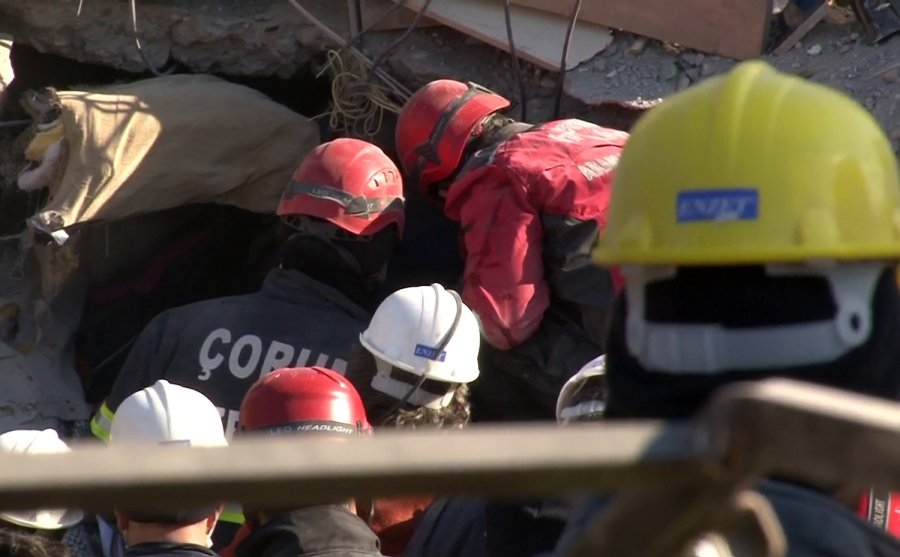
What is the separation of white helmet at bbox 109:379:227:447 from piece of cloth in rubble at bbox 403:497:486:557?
565mm

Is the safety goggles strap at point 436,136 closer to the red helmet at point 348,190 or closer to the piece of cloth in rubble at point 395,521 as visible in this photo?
the red helmet at point 348,190

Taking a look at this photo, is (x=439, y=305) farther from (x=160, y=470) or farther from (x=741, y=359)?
(x=160, y=470)

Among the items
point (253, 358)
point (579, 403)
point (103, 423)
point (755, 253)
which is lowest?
point (103, 423)

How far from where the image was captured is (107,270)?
242 inches

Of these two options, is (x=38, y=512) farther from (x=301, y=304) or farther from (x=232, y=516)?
(x=301, y=304)

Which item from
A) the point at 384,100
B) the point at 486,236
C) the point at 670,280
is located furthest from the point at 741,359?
the point at 384,100

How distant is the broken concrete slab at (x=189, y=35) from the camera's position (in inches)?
252

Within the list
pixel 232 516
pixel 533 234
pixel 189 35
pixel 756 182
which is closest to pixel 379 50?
pixel 189 35

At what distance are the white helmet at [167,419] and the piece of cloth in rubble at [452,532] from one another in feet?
1.85

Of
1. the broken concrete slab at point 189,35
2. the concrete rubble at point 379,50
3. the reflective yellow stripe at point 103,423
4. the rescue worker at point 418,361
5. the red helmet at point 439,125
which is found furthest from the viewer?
the broken concrete slab at point 189,35

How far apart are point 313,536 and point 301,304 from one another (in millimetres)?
2209

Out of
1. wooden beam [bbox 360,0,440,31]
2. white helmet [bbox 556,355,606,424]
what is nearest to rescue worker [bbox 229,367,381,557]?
white helmet [bbox 556,355,606,424]

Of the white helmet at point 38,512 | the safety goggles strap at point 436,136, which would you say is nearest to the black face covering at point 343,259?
the safety goggles strap at point 436,136

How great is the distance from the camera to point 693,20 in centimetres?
581
